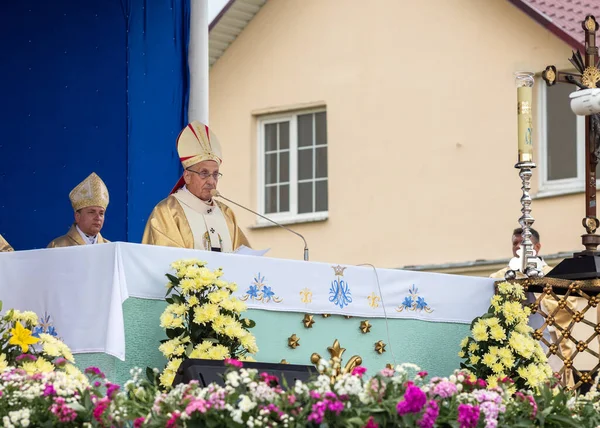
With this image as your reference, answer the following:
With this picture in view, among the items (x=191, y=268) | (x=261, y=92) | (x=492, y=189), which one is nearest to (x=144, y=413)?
(x=191, y=268)

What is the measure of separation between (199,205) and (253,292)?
1.77m

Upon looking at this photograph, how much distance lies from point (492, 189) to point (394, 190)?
1556 mm

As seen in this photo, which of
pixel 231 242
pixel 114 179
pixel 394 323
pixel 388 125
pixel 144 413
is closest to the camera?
pixel 144 413

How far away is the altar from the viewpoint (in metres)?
6.79

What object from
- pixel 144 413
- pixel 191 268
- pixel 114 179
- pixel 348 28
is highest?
pixel 348 28

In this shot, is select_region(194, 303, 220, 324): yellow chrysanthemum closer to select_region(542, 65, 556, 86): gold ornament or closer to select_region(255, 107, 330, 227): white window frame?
select_region(542, 65, 556, 86): gold ornament

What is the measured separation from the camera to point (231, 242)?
30.0ft

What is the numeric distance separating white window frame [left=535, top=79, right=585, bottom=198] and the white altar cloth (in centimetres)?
900

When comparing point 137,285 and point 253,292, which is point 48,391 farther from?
point 253,292

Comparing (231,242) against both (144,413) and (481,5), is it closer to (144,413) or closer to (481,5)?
(144,413)

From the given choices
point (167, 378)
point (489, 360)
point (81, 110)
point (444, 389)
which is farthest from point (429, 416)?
point (81, 110)

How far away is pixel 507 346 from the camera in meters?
7.91

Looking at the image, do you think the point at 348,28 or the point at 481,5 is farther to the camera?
the point at 348,28

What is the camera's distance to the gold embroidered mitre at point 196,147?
909 centimetres
